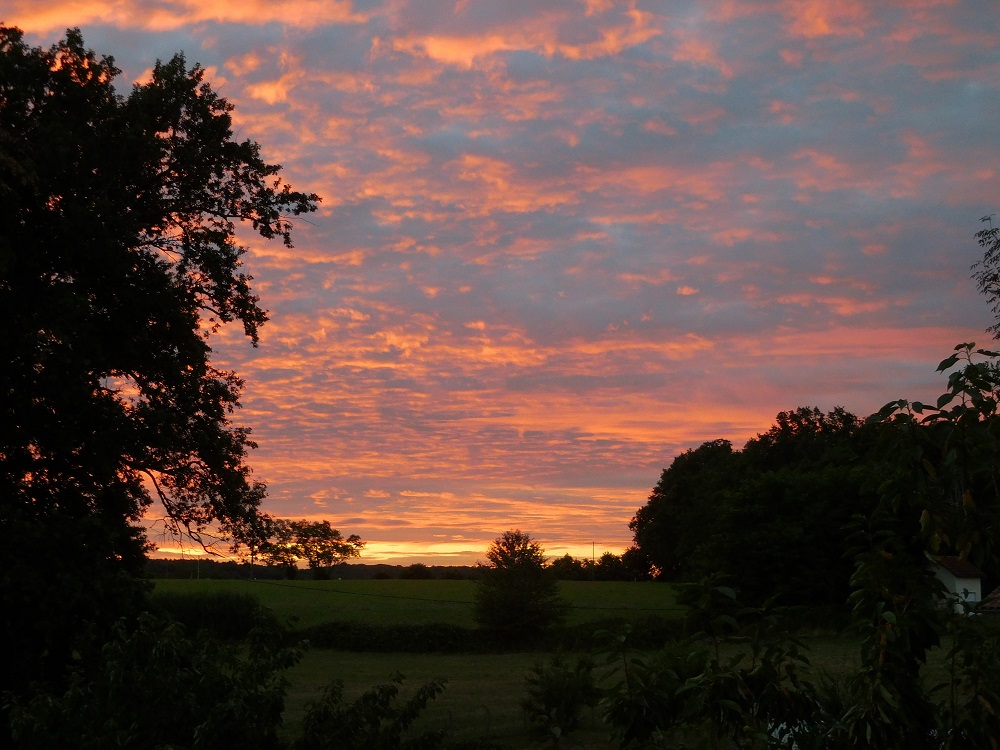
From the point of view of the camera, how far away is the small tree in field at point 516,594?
1838 inches

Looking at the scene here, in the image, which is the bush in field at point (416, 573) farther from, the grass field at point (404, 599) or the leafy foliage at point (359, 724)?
the leafy foliage at point (359, 724)

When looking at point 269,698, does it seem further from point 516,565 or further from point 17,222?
point 516,565

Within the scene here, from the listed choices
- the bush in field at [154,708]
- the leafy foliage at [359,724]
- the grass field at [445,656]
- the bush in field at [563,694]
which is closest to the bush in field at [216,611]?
the grass field at [445,656]

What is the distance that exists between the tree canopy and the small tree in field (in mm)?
26676

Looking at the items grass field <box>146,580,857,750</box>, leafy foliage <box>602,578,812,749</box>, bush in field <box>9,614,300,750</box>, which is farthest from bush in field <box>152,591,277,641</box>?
leafy foliage <box>602,578,812,749</box>

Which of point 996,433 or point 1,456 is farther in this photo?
point 1,456

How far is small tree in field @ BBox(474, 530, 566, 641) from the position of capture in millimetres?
46688

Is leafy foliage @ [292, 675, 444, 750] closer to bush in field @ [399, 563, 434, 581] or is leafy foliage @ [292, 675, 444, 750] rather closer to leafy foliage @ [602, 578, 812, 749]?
leafy foliage @ [602, 578, 812, 749]

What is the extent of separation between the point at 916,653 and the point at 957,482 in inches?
39.6

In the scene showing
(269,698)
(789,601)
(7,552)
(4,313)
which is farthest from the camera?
(789,601)

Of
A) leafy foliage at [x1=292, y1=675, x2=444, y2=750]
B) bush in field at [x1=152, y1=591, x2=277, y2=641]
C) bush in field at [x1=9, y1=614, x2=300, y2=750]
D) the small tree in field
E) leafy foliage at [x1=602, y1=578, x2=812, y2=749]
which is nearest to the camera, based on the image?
leafy foliage at [x1=602, y1=578, x2=812, y2=749]

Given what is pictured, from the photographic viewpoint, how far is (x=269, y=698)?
11.0m

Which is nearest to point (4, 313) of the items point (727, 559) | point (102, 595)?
point (102, 595)

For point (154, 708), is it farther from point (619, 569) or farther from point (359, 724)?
point (619, 569)
